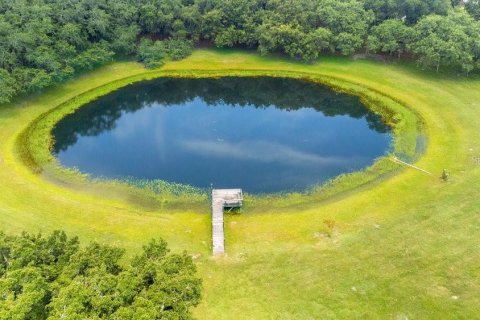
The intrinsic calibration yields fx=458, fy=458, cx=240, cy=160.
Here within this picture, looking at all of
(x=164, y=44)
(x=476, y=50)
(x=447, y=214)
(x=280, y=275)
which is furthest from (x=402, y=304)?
(x=164, y=44)

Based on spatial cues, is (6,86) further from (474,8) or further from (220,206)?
(474,8)

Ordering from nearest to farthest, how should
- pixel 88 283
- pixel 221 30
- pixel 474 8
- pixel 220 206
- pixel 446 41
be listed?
pixel 88 283, pixel 220 206, pixel 446 41, pixel 474 8, pixel 221 30

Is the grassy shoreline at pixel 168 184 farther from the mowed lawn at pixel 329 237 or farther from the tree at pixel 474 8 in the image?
the tree at pixel 474 8

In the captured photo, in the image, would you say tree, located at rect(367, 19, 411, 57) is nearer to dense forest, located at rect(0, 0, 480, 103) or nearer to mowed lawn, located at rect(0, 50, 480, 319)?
dense forest, located at rect(0, 0, 480, 103)

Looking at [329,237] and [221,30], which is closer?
[329,237]

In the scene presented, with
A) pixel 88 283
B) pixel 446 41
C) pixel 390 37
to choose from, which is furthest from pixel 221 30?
pixel 88 283

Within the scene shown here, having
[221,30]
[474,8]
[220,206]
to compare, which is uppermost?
[474,8]

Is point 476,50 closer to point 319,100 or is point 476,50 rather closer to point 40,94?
point 319,100
